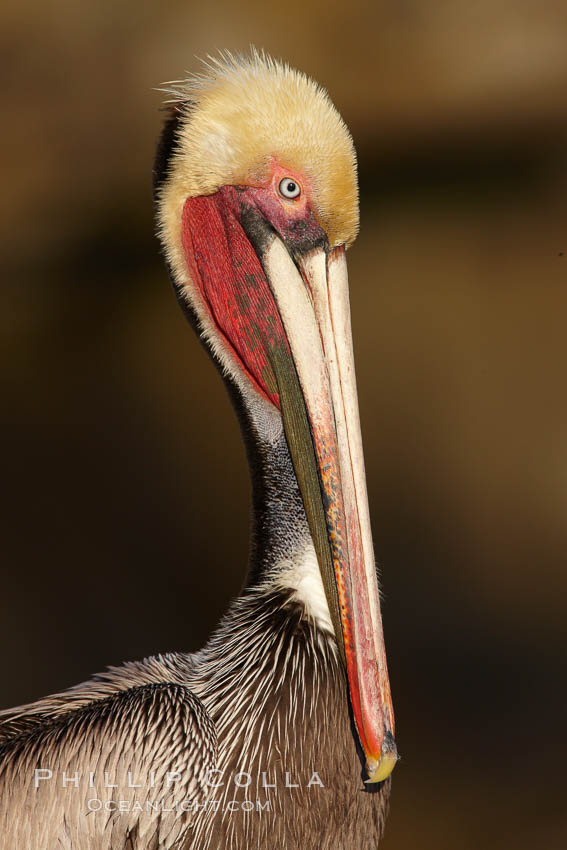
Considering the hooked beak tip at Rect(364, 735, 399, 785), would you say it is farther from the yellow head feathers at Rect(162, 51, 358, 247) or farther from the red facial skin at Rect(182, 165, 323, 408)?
the yellow head feathers at Rect(162, 51, 358, 247)

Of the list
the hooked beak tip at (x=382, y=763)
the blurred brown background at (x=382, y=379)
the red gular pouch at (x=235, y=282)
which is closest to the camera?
the hooked beak tip at (x=382, y=763)

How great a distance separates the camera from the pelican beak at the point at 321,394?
1.32 metres

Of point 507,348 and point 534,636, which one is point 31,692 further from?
point 507,348

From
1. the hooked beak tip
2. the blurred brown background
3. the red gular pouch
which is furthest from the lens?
the blurred brown background

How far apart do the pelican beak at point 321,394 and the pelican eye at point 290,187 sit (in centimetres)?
5

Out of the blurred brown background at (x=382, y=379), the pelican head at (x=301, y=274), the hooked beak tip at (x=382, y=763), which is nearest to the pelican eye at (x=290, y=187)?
the pelican head at (x=301, y=274)

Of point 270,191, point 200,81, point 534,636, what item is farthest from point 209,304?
point 534,636

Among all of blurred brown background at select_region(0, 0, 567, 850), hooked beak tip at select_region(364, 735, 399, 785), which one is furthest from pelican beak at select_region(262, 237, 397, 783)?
blurred brown background at select_region(0, 0, 567, 850)

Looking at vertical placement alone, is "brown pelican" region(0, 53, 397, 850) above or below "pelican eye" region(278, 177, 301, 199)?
below

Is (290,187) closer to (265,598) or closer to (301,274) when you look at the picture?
(301,274)

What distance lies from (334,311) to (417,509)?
1814 millimetres

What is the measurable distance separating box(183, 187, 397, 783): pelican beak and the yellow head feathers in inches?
1.7

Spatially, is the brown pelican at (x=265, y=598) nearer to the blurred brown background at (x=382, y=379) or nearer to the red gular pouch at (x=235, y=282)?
the red gular pouch at (x=235, y=282)

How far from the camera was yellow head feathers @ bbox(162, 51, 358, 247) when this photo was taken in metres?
1.37
